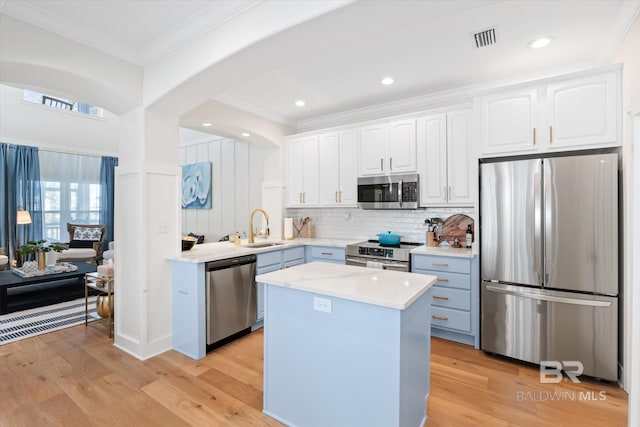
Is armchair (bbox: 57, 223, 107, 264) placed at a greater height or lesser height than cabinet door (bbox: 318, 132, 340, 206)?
lesser

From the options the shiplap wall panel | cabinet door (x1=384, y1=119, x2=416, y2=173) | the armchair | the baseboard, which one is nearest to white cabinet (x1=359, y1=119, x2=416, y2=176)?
cabinet door (x1=384, y1=119, x2=416, y2=173)

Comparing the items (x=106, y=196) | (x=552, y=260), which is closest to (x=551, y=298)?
(x=552, y=260)

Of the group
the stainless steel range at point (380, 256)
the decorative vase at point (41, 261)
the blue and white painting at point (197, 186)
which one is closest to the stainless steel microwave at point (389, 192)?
the stainless steel range at point (380, 256)

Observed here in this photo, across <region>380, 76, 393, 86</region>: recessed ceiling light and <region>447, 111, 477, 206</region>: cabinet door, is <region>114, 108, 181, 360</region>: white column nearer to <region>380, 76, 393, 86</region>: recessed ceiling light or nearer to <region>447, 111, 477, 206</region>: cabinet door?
<region>380, 76, 393, 86</region>: recessed ceiling light

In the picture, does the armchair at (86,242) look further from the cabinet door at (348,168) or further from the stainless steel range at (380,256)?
the stainless steel range at (380,256)

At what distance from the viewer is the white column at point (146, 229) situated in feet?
9.67

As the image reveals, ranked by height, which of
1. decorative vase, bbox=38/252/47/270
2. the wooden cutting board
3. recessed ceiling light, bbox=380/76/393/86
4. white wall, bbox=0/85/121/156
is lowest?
decorative vase, bbox=38/252/47/270

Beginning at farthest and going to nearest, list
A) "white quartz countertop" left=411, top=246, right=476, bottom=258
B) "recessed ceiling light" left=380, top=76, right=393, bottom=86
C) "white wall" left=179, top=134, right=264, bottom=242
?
1. "white wall" left=179, top=134, right=264, bottom=242
2. "recessed ceiling light" left=380, top=76, right=393, bottom=86
3. "white quartz countertop" left=411, top=246, right=476, bottom=258

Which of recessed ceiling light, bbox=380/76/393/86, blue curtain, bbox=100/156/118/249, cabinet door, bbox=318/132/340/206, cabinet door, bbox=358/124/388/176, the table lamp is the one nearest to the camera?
recessed ceiling light, bbox=380/76/393/86

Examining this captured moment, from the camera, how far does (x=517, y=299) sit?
2.76 metres

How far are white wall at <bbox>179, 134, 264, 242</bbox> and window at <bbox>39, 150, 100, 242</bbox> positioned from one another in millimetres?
2837

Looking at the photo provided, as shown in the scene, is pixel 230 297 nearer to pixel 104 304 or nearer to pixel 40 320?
pixel 104 304

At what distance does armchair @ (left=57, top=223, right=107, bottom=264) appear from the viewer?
21.8 feet

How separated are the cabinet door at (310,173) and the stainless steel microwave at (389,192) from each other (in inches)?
27.5
